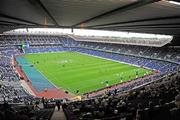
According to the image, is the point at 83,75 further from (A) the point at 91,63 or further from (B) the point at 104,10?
(B) the point at 104,10

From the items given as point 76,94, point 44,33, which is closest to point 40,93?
point 76,94

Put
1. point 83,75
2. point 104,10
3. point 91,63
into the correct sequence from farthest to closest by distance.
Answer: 1. point 91,63
2. point 83,75
3. point 104,10

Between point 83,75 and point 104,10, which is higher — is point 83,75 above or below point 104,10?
below

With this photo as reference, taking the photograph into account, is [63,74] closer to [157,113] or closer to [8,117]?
[8,117]

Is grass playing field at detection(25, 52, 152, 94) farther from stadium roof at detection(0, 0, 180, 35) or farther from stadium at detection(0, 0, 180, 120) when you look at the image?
stadium roof at detection(0, 0, 180, 35)

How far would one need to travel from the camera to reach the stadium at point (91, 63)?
36.3 feet

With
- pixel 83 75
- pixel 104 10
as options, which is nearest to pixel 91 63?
pixel 83 75

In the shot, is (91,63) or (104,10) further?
(91,63)

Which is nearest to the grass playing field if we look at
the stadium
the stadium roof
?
the stadium

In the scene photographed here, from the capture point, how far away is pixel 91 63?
211 ft

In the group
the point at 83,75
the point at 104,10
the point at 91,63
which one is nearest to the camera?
the point at 104,10

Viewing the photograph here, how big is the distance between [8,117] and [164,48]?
5700cm

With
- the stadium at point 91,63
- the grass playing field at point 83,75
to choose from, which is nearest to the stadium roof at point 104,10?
the stadium at point 91,63

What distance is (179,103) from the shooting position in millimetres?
8219
